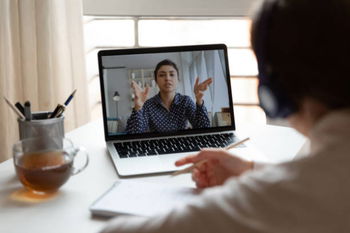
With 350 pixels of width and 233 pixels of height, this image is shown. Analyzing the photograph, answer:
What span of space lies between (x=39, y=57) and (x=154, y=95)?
806 millimetres

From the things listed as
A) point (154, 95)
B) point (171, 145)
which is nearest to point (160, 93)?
point (154, 95)

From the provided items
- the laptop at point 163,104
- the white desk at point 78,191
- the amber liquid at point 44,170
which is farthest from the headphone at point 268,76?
the laptop at point 163,104

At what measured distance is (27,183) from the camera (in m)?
1.09

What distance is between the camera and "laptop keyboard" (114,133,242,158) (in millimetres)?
1334

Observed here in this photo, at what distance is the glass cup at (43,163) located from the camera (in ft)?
3.54

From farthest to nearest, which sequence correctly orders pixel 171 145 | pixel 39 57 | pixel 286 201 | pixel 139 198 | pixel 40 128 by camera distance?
1. pixel 39 57
2. pixel 171 145
3. pixel 40 128
4. pixel 139 198
5. pixel 286 201

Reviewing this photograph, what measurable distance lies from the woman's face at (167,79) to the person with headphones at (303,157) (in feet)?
2.40

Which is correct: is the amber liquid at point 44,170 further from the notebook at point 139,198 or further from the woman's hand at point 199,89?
the woman's hand at point 199,89

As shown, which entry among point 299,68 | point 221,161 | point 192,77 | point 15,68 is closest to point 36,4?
point 15,68

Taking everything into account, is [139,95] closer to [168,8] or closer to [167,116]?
[167,116]

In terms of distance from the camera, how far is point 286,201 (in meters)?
0.60

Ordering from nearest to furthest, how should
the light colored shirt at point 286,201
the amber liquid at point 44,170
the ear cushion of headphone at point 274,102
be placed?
the light colored shirt at point 286,201 → the ear cushion of headphone at point 274,102 → the amber liquid at point 44,170

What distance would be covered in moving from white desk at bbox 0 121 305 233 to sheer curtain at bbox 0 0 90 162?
2.05 ft

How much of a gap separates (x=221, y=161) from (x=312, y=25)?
0.54m
